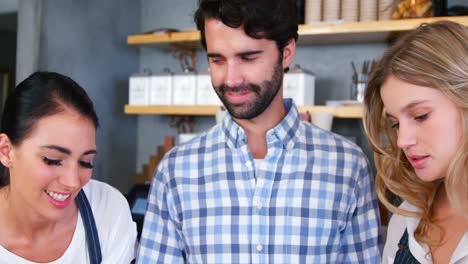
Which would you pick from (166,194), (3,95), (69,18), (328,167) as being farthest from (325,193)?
(3,95)

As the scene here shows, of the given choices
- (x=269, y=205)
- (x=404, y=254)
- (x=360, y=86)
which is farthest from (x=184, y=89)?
(x=404, y=254)

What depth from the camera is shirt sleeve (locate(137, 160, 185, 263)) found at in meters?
1.23

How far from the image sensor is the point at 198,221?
1.22 metres

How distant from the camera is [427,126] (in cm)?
92

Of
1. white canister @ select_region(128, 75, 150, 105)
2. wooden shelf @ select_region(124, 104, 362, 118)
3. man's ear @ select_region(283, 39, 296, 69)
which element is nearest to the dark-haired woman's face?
man's ear @ select_region(283, 39, 296, 69)

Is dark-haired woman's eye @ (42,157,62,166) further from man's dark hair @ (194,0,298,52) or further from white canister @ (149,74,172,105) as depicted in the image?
white canister @ (149,74,172,105)

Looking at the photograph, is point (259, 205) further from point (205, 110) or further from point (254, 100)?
point (205, 110)

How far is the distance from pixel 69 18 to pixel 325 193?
1.62 m

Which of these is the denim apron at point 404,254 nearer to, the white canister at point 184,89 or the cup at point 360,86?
the cup at point 360,86

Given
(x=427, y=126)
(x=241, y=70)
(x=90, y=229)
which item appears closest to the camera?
(x=427, y=126)

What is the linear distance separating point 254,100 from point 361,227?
394 mm

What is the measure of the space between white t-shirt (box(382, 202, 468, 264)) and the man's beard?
0.40 m

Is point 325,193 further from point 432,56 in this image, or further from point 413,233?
point 432,56

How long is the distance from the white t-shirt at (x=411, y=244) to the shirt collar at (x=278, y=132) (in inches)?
11.9
